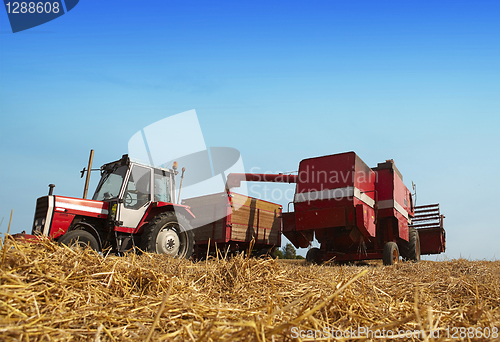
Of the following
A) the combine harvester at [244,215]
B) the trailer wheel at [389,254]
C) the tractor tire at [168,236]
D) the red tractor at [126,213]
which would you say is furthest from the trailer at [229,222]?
the trailer wheel at [389,254]

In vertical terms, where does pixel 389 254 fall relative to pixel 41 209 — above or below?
below

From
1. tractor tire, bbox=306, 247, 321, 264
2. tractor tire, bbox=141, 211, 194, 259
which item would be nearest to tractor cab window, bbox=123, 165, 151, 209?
tractor tire, bbox=141, 211, 194, 259

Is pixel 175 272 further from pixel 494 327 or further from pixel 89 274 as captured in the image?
pixel 494 327

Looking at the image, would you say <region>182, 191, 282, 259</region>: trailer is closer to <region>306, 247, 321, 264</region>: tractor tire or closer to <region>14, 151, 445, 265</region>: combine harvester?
<region>14, 151, 445, 265</region>: combine harvester

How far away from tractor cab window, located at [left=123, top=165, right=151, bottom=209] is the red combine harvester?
3615 millimetres

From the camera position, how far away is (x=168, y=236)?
7613 mm

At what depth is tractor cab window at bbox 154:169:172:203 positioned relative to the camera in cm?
799

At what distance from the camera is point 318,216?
847 centimetres

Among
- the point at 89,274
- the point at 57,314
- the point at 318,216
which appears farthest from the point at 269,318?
the point at 318,216

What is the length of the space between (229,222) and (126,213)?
3.24 m

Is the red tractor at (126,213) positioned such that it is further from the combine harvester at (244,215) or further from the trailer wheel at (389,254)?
the trailer wheel at (389,254)

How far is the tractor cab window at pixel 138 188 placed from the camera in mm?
7463

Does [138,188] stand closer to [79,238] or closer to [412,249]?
[79,238]

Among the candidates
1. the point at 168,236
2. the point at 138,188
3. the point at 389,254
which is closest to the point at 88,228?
the point at 138,188
